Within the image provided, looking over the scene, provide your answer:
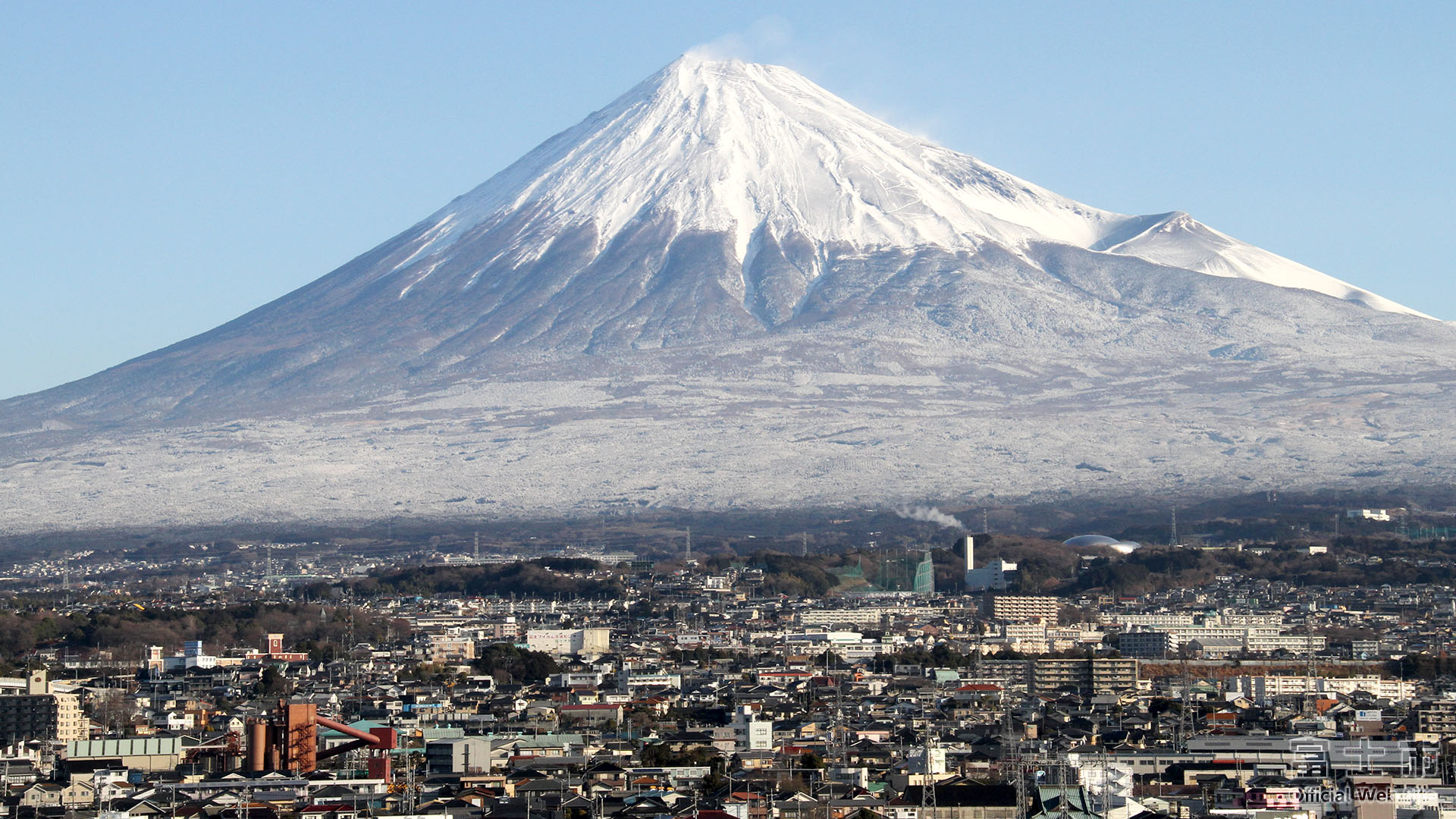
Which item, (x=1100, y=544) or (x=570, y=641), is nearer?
(x=570, y=641)

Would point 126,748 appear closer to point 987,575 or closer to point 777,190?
point 987,575

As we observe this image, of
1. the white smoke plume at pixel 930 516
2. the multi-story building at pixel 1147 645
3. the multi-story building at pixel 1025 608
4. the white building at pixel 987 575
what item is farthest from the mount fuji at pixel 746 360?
the multi-story building at pixel 1147 645

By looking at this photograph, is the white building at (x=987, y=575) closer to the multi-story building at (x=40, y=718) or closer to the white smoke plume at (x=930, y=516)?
the white smoke plume at (x=930, y=516)

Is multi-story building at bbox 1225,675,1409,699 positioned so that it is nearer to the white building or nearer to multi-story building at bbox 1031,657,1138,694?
multi-story building at bbox 1031,657,1138,694

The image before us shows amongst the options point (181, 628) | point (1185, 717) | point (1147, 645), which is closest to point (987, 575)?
point (1147, 645)

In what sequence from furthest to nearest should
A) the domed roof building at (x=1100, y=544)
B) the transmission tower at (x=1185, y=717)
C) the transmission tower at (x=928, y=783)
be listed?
the domed roof building at (x=1100, y=544) → the transmission tower at (x=1185, y=717) → the transmission tower at (x=928, y=783)

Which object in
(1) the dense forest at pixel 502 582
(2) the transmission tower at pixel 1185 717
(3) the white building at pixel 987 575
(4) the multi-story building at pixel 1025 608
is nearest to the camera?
(2) the transmission tower at pixel 1185 717
